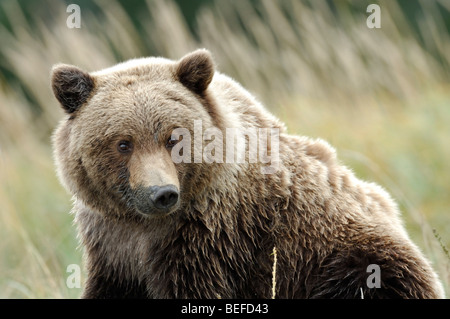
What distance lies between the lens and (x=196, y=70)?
172 inches

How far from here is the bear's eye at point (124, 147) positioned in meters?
4.15

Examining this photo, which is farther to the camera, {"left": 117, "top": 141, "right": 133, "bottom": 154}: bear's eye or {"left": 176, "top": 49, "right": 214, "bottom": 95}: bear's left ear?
{"left": 176, "top": 49, "right": 214, "bottom": 95}: bear's left ear

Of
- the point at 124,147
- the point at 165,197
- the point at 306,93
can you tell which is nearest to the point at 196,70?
the point at 124,147

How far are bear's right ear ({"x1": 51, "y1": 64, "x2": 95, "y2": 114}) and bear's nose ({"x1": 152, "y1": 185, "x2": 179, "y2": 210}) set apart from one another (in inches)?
35.9

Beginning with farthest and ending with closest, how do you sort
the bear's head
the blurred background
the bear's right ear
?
the blurred background → the bear's right ear → the bear's head

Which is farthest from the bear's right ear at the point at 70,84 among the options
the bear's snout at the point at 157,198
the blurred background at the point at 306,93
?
the blurred background at the point at 306,93

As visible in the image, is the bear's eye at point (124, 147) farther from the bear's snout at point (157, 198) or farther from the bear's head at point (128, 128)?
the bear's snout at point (157, 198)

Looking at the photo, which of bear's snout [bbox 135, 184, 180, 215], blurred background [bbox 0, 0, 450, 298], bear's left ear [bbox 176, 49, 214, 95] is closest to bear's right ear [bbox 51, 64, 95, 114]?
bear's left ear [bbox 176, 49, 214, 95]

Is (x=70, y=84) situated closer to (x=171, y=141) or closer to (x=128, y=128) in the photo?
(x=128, y=128)

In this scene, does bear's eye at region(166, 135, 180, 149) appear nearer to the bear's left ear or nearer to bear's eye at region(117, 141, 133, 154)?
bear's eye at region(117, 141, 133, 154)

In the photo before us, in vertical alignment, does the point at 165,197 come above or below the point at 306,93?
below

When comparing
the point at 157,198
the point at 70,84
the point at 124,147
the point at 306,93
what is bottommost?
the point at 157,198

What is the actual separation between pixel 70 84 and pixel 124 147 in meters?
0.56

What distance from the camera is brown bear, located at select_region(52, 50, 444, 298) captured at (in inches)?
165
